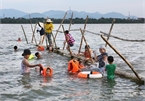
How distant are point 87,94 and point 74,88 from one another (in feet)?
2.96

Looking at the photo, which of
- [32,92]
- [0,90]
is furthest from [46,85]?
[0,90]

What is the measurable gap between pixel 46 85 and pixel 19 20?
362 feet

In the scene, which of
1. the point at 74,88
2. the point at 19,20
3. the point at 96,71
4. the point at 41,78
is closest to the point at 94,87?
the point at 74,88

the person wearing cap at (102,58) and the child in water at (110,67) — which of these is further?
the person wearing cap at (102,58)

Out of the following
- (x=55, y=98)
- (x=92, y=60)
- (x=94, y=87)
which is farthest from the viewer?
(x=92, y=60)

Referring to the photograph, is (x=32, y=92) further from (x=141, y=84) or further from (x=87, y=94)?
(x=141, y=84)

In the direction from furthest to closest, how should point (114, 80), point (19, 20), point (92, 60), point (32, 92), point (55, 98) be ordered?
point (19, 20), point (92, 60), point (114, 80), point (32, 92), point (55, 98)

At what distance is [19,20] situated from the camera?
117750mm

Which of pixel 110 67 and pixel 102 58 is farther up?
pixel 102 58

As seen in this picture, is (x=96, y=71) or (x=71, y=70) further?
(x=71, y=70)

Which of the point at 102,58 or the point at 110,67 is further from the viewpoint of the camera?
the point at 102,58

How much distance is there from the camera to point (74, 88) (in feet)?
33.4

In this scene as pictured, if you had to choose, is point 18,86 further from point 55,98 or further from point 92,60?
point 92,60

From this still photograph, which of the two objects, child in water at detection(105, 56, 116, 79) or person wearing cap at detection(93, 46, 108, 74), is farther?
person wearing cap at detection(93, 46, 108, 74)
